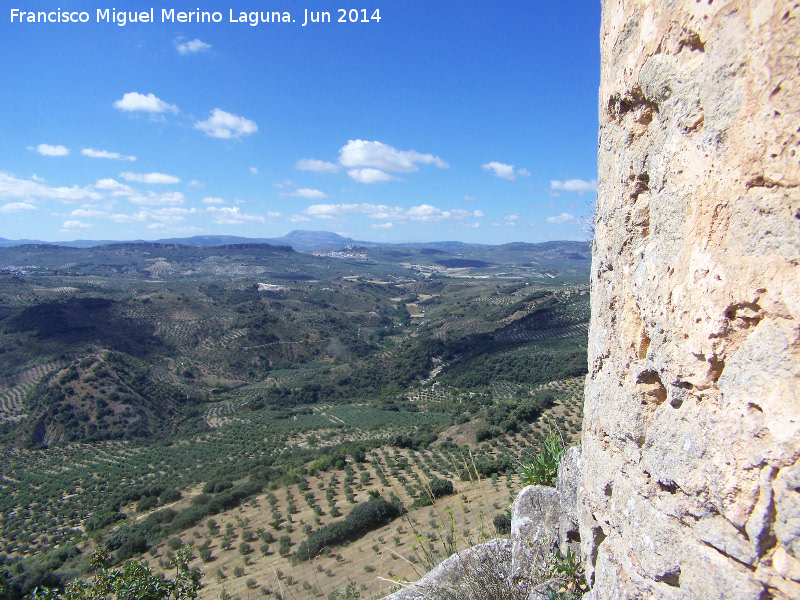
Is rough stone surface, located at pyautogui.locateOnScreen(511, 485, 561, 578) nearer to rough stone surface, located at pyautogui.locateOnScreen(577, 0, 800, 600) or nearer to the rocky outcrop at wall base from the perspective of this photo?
the rocky outcrop at wall base

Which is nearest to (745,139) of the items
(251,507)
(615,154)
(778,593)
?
(615,154)

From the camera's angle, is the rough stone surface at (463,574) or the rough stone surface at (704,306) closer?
the rough stone surface at (704,306)

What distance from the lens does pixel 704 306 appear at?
2645mm

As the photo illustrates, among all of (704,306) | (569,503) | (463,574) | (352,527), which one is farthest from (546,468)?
(352,527)

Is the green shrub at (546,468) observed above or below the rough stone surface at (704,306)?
below

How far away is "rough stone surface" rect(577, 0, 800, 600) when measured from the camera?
224 cm

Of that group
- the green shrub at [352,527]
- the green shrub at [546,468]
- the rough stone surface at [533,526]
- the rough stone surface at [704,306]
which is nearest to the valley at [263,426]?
the green shrub at [352,527]

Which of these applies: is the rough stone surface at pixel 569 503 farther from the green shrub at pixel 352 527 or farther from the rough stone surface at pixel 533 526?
the green shrub at pixel 352 527

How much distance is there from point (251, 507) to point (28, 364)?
182ft

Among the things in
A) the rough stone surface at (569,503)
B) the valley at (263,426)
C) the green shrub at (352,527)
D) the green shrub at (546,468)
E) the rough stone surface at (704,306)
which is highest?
the rough stone surface at (704,306)

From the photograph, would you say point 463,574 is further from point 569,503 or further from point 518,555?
point 569,503

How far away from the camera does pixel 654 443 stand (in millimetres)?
3080

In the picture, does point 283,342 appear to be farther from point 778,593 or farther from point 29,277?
point 29,277

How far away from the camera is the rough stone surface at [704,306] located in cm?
224
